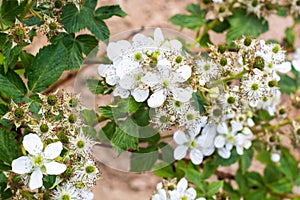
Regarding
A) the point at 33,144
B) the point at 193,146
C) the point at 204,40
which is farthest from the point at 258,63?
the point at 204,40

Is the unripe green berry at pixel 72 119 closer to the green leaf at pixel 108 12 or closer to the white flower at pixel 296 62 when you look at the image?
the green leaf at pixel 108 12

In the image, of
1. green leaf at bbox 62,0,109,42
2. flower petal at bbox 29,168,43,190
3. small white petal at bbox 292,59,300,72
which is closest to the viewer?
flower petal at bbox 29,168,43,190

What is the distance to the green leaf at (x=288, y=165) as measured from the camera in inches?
73.0

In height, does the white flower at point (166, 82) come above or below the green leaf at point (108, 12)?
above

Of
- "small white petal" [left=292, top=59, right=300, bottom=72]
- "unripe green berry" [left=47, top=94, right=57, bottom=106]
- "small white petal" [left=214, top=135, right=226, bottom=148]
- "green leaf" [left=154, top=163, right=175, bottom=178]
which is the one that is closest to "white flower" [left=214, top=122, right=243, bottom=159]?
"small white petal" [left=214, top=135, right=226, bottom=148]

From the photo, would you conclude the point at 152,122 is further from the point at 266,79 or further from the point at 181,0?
the point at 181,0

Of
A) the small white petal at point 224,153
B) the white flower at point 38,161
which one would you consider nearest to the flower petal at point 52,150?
the white flower at point 38,161

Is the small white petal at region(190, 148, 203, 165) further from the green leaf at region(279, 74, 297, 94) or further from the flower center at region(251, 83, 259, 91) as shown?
the green leaf at region(279, 74, 297, 94)

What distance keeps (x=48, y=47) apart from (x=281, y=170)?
0.91 metres

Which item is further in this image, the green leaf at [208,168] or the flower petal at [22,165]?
the green leaf at [208,168]

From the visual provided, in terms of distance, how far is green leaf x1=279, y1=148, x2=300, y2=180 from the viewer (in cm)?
186

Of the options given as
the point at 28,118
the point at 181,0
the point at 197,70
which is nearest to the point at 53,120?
the point at 28,118

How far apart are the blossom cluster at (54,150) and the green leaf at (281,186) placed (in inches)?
30.3

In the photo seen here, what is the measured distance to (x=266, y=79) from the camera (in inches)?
51.6
